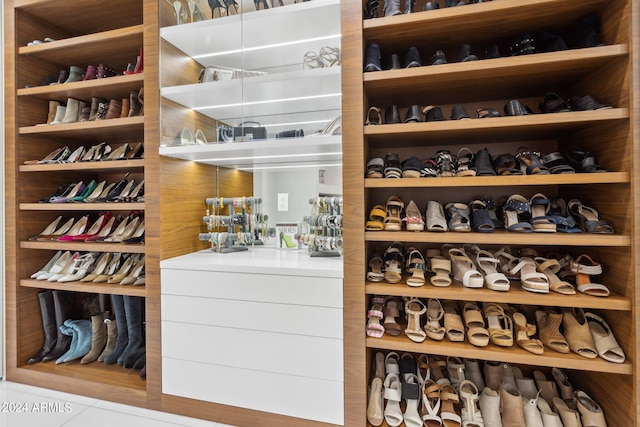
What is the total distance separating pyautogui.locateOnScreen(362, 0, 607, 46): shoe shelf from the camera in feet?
4.14

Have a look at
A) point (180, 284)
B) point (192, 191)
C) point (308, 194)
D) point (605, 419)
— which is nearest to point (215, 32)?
point (192, 191)

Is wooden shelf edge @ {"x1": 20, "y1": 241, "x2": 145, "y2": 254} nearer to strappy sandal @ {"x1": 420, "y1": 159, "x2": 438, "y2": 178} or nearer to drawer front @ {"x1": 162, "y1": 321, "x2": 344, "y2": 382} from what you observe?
drawer front @ {"x1": 162, "y1": 321, "x2": 344, "y2": 382}

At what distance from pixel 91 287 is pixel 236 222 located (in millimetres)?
978

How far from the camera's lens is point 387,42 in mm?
1549

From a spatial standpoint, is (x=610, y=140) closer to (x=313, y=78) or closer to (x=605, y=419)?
(x=605, y=419)

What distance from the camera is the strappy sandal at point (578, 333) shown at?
1.24m

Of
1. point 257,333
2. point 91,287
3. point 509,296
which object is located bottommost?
point 257,333

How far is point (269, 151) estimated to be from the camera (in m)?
1.71

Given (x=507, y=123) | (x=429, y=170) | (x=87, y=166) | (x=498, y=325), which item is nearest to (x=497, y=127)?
(x=507, y=123)

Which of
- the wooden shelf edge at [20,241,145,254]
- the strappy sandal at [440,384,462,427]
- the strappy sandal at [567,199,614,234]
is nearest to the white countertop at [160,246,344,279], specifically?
the wooden shelf edge at [20,241,145,254]

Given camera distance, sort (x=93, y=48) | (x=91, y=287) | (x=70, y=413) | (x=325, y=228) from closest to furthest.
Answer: (x=70, y=413)
(x=325, y=228)
(x=91, y=287)
(x=93, y=48)

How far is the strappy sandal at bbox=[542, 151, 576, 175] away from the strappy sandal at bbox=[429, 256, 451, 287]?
2.01 feet

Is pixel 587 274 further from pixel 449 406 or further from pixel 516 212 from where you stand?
pixel 449 406

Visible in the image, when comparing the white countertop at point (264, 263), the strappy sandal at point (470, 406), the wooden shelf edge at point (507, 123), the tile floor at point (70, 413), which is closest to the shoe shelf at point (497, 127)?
the wooden shelf edge at point (507, 123)
